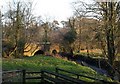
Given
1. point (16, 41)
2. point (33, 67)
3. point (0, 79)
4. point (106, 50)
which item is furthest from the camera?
point (16, 41)

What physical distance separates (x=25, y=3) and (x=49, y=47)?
7.59 meters

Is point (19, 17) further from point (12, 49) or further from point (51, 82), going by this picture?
point (51, 82)

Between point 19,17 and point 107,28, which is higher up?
point 19,17

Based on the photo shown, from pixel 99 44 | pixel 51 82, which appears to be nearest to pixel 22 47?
pixel 99 44

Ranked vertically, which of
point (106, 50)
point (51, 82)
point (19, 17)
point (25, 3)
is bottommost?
point (51, 82)

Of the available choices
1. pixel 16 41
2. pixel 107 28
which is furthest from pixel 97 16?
pixel 16 41

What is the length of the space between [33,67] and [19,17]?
9963 mm

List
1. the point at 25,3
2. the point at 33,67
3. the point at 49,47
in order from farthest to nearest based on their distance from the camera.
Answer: the point at 49,47 → the point at 25,3 → the point at 33,67

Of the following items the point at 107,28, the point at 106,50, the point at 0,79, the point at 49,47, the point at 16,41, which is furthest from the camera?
the point at 49,47

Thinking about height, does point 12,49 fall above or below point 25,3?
below

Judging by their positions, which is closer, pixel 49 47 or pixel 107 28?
pixel 107 28

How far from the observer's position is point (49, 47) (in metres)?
30.0

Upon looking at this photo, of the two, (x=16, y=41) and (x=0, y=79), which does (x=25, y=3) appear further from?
(x=0, y=79)

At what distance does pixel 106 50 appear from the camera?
487 inches
